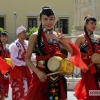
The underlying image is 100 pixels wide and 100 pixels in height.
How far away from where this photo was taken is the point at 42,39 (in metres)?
4.90

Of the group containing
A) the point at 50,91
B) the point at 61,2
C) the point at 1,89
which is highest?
the point at 61,2

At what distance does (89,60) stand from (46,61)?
1879 mm

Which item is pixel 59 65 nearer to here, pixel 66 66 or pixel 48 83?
pixel 66 66

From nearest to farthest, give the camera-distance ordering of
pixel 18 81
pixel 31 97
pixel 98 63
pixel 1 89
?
1. pixel 31 97
2. pixel 98 63
3. pixel 18 81
4. pixel 1 89

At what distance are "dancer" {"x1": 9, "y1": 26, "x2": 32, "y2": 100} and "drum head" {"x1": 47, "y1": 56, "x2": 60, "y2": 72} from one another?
346 centimetres

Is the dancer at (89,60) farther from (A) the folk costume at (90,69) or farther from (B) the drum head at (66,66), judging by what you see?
(B) the drum head at (66,66)

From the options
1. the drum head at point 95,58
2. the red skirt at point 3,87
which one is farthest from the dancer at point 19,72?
the drum head at point 95,58

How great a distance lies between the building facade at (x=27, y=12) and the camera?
4372 cm

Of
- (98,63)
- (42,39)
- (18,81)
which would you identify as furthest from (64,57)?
(18,81)

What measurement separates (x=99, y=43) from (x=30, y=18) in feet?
127

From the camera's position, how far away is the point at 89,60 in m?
6.55

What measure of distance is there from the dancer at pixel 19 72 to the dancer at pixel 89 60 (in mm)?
1715

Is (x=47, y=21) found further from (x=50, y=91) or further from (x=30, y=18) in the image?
(x=30, y=18)

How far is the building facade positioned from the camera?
1721 inches
